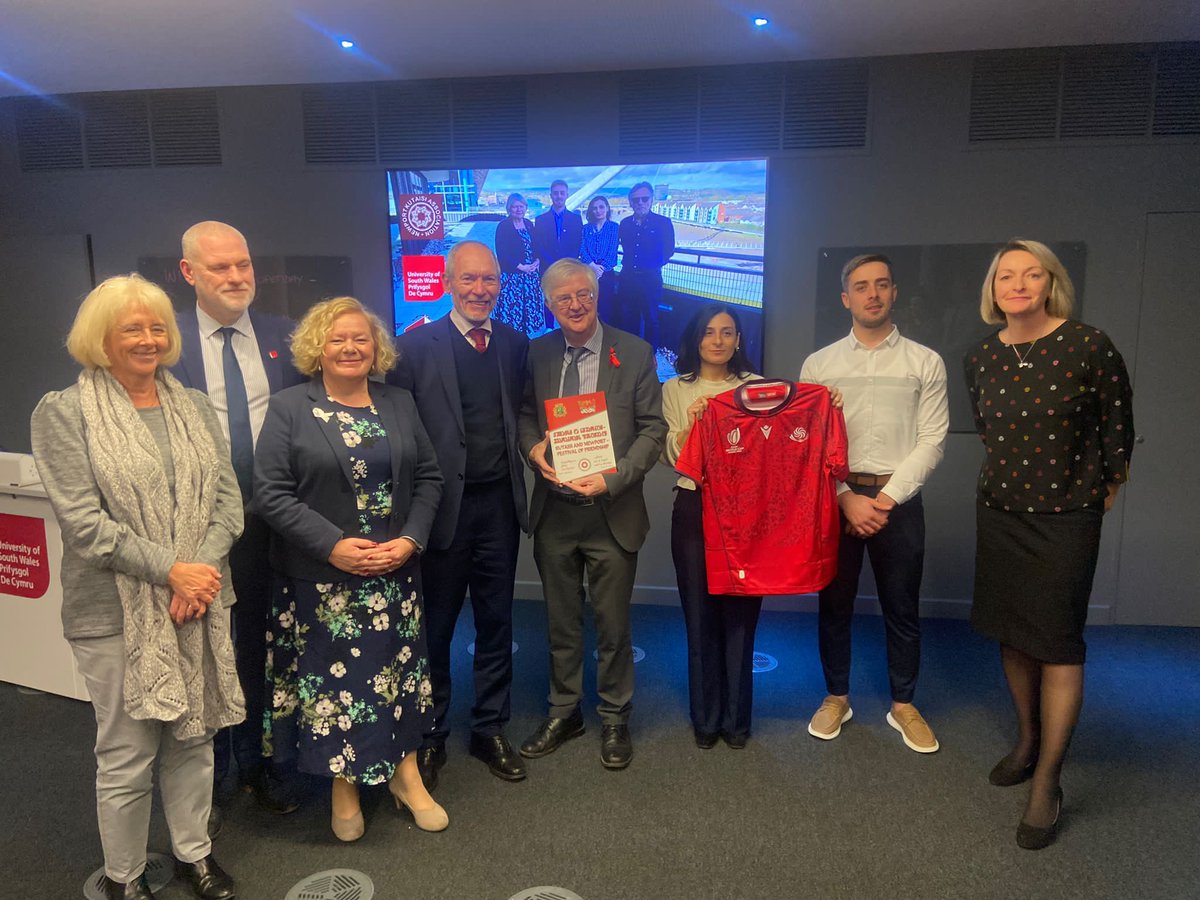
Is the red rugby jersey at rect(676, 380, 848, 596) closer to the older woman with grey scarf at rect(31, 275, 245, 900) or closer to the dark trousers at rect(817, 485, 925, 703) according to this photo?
the dark trousers at rect(817, 485, 925, 703)

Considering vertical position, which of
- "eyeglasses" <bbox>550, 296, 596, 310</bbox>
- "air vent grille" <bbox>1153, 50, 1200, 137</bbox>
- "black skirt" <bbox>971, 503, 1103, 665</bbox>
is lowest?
"black skirt" <bbox>971, 503, 1103, 665</bbox>

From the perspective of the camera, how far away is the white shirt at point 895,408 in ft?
8.42

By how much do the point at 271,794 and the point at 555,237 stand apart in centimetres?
293

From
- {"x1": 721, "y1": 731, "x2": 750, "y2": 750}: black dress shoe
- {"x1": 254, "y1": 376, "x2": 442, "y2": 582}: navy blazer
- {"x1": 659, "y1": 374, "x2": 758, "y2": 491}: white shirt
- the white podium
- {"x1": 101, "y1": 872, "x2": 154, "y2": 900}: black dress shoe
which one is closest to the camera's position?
{"x1": 101, "y1": 872, "x2": 154, "y2": 900}: black dress shoe

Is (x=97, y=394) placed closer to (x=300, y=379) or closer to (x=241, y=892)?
(x=300, y=379)

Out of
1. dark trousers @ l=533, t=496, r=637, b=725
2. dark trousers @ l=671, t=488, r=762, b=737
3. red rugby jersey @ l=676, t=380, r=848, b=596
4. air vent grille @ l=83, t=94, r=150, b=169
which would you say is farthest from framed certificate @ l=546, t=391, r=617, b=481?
air vent grille @ l=83, t=94, r=150, b=169

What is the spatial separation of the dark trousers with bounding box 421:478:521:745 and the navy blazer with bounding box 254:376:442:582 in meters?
0.29

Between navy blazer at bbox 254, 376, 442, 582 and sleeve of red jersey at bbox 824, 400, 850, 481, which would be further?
sleeve of red jersey at bbox 824, 400, 850, 481

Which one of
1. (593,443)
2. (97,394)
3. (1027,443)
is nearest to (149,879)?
(97,394)

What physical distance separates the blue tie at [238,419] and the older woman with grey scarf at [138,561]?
228 millimetres

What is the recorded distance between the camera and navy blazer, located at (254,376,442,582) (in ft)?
6.63

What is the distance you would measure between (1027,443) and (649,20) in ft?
7.81

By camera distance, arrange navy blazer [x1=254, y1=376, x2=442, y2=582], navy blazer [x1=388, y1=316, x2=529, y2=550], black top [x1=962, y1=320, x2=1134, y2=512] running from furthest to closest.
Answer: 1. navy blazer [x1=388, y1=316, x2=529, y2=550]
2. black top [x1=962, y1=320, x2=1134, y2=512]
3. navy blazer [x1=254, y1=376, x2=442, y2=582]

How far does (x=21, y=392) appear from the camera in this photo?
4484mm
